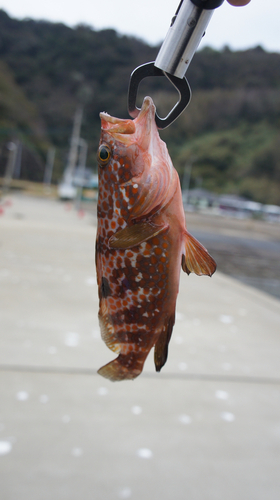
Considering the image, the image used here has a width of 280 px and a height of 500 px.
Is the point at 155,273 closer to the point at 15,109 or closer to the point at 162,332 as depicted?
the point at 162,332

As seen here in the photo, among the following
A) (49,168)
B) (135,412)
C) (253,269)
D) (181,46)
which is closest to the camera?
(181,46)

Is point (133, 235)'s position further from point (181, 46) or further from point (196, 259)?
point (181, 46)

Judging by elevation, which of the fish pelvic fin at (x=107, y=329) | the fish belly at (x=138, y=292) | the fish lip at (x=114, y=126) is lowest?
the fish pelvic fin at (x=107, y=329)

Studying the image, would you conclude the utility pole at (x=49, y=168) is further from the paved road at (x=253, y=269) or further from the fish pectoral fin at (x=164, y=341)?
the fish pectoral fin at (x=164, y=341)

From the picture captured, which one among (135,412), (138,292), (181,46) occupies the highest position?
(181,46)

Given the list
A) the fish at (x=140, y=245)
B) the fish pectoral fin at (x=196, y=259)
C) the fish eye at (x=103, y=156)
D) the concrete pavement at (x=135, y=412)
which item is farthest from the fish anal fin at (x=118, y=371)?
the concrete pavement at (x=135, y=412)

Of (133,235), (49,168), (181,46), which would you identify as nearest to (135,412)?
(133,235)
